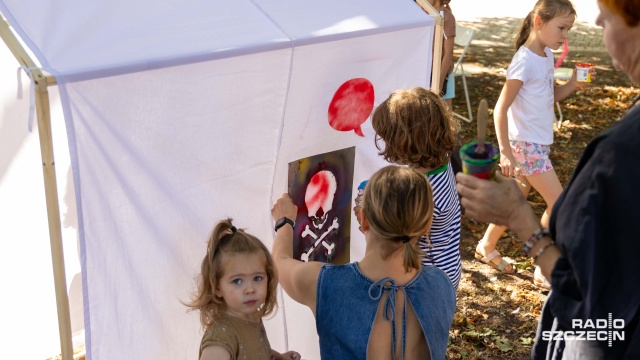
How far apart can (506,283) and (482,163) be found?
308 centimetres

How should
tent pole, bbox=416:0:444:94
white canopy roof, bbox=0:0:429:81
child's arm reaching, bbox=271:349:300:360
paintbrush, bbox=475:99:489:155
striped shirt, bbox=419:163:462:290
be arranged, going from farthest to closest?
tent pole, bbox=416:0:444:94, striped shirt, bbox=419:163:462:290, child's arm reaching, bbox=271:349:300:360, white canopy roof, bbox=0:0:429:81, paintbrush, bbox=475:99:489:155

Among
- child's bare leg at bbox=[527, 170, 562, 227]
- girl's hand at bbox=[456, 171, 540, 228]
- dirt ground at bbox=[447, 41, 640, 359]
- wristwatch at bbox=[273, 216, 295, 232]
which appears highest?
girl's hand at bbox=[456, 171, 540, 228]

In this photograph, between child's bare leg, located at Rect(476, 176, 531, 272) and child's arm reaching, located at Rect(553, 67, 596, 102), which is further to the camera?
child's bare leg, located at Rect(476, 176, 531, 272)

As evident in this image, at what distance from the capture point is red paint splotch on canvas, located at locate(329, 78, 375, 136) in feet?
9.63

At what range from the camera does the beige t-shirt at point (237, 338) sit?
2295 millimetres

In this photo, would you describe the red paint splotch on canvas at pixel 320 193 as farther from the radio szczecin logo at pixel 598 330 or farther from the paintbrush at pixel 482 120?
the radio szczecin logo at pixel 598 330

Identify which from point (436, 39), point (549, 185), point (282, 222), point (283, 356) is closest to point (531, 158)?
point (549, 185)

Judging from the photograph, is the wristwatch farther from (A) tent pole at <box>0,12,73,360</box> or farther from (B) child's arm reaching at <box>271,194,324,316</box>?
(A) tent pole at <box>0,12,73,360</box>

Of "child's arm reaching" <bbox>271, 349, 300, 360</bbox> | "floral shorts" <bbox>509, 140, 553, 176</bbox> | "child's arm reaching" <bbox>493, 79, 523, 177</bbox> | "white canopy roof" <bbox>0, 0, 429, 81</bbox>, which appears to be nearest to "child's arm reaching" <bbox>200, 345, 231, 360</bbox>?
"child's arm reaching" <bbox>271, 349, 300, 360</bbox>

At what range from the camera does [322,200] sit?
3.05 metres

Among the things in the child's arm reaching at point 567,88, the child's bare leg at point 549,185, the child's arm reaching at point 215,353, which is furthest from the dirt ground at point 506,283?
the child's arm reaching at point 215,353

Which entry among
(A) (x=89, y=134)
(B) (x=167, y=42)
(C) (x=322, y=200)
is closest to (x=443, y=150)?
(C) (x=322, y=200)

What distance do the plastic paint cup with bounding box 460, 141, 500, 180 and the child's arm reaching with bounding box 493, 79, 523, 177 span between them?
2263 millimetres

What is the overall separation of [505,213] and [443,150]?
896 mm
